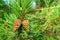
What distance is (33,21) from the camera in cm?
75

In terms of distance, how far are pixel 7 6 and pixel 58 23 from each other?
0.27 metres

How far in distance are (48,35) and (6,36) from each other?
7.7 inches

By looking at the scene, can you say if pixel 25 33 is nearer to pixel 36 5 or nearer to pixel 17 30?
pixel 17 30

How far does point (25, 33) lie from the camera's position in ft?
2.33

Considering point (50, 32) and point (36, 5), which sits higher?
point (36, 5)

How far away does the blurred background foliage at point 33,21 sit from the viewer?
2.35 ft

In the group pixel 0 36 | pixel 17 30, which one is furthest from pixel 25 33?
pixel 0 36

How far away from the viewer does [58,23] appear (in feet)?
2.48

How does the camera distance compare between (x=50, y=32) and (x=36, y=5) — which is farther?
(x=36, y=5)

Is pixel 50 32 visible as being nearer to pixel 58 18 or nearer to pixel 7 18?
pixel 58 18

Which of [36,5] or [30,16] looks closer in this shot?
[30,16]

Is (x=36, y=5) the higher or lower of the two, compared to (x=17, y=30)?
higher

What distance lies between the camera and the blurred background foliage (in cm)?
72

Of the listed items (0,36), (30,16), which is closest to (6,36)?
(0,36)
